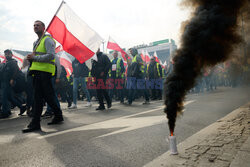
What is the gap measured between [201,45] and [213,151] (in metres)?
1.29

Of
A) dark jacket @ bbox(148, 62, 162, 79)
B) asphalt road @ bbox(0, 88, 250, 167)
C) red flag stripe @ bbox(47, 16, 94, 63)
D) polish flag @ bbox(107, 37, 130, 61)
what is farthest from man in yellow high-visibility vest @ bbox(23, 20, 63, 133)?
dark jacket @ bbox(148, 62, 162, 79)

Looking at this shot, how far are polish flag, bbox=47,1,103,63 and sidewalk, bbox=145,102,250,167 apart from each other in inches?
144

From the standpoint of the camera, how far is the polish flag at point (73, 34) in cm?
493

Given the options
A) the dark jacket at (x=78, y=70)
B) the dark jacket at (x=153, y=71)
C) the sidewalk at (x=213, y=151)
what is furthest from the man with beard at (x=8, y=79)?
the dark jacket at (x=153, y=71)

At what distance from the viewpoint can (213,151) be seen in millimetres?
2342

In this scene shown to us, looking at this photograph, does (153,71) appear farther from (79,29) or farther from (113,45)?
(79,29)

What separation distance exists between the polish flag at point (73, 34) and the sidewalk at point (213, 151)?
12.0 feet

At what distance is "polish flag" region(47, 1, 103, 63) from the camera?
493cm

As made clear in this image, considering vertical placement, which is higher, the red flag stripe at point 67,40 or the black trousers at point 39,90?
the red flag stripe at point 67,40

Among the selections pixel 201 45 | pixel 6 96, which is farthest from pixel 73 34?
pixel 201 45

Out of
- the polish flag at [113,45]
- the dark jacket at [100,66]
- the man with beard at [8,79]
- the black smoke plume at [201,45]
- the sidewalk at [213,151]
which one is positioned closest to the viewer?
the sidewalk at [213,151]

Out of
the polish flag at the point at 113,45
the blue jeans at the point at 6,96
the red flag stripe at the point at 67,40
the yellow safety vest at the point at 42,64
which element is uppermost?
the polish flag at the point at 113,45

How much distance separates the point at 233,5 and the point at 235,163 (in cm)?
238

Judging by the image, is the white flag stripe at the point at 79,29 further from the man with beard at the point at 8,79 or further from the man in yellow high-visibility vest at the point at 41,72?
the man with beard at the point at 8,79
